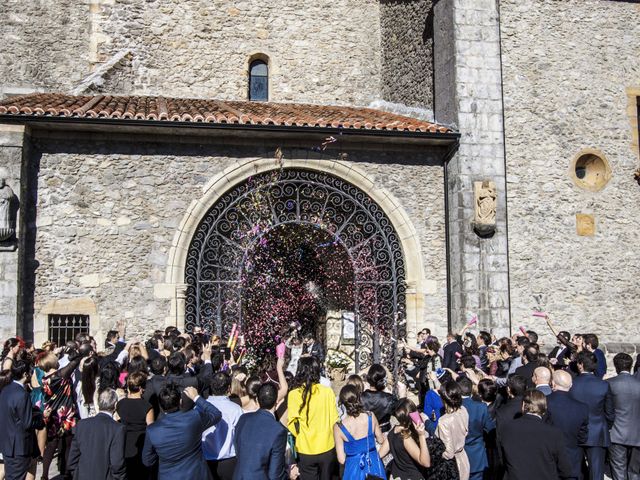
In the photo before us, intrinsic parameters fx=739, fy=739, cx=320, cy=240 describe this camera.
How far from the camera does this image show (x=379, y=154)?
13.3m

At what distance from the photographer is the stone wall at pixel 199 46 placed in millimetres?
14891

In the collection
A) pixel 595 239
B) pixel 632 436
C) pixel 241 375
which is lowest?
pixel 632 436

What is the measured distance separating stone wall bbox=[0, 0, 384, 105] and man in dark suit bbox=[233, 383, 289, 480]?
430 inches

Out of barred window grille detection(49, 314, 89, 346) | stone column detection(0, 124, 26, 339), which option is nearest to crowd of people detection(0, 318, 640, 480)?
stone column detection(0, 124, 26, 339)

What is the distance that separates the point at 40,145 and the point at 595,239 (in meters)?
9.87

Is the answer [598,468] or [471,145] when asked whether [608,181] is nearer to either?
[471,145]

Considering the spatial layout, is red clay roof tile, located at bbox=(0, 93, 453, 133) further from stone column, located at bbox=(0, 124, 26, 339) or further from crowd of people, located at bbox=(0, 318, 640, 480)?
crowd of people, located at bbox=(0, 318, 640, 480)

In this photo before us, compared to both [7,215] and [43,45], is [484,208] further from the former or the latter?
[43,45]

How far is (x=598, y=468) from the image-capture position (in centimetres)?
708

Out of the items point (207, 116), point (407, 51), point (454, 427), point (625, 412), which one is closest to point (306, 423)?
point (454, 427)

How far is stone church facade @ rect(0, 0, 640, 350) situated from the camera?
1200cm

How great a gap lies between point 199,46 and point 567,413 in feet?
38.9

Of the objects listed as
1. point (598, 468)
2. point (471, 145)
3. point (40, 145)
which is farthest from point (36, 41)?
point (598, 468)

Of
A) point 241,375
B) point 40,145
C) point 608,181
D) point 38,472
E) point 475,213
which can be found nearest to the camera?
point 241,375
